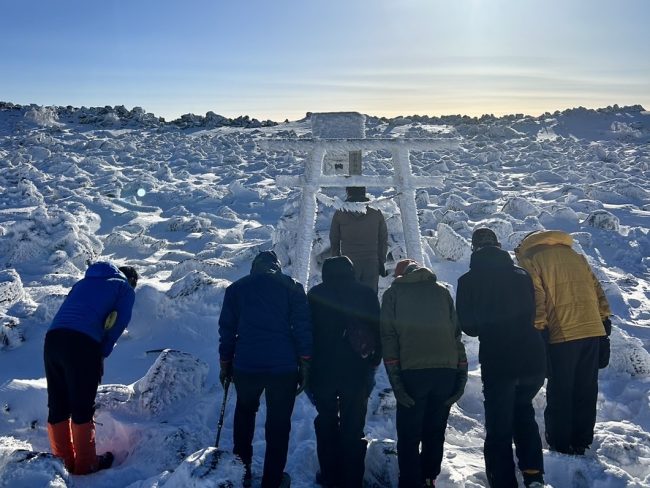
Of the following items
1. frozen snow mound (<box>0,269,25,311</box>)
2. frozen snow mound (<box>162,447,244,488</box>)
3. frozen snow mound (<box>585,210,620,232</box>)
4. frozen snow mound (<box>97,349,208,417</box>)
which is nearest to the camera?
frozen snow mound (<box>162,447,244,488</box>)

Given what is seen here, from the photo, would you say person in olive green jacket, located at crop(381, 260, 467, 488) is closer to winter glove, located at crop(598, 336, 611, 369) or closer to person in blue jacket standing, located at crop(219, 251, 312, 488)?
person in blue jacket standing, located at crop(219, 251, 312, 488)

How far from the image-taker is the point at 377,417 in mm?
4449

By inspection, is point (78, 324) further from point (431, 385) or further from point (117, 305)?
point (431, 385)

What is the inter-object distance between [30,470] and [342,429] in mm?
1867

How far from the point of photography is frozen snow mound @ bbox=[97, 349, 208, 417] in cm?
452

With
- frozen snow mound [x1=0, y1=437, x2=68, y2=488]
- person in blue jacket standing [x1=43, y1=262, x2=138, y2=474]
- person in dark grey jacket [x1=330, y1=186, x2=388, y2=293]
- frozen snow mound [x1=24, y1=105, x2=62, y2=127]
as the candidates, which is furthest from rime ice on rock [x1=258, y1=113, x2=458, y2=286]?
frozen snow mound [x1=24, y1=105, x2=62, y2=127]

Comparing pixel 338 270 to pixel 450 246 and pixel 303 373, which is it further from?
pixel 450 246

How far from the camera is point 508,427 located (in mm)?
3424

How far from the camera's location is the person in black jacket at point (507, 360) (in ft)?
11.1

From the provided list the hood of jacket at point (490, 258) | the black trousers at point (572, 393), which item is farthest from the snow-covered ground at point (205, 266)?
the hood of jacket at point (490, 258)

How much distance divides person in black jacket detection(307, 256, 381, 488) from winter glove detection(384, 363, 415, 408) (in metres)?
0.16

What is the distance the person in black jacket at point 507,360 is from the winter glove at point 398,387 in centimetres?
56

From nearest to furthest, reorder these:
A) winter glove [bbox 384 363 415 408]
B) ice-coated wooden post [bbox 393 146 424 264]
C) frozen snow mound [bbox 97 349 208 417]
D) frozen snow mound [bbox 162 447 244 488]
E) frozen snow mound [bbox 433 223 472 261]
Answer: frozen snow mound [bbox 162 447 244 488] < winter glove [bbox 384 363 415 408] < frozen snow mound [bbox 97 349 208 417] < ice-coated wooden post [bbox 393 146 424 264] < frozen snow mound [bbox 433 223 472 261]

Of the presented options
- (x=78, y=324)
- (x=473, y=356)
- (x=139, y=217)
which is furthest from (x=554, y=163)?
(x=78, y=324)
